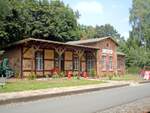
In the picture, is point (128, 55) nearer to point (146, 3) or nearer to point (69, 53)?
point (146, 3)

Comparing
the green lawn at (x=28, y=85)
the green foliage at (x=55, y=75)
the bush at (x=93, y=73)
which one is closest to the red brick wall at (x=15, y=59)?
the green foliage at (x=55, y=75)

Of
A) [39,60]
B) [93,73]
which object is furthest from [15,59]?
[93,73]

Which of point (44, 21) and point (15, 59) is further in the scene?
point (44, 21)

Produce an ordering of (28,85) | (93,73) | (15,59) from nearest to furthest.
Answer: (28,85)
(15,59)
(93,73)

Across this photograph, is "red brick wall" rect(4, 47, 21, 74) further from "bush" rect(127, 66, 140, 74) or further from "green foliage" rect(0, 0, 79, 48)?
"bush" rect(127, 66, 140, 74)

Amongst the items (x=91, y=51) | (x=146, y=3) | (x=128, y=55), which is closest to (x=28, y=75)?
(x=91, y=51)

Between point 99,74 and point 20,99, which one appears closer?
point 20,99

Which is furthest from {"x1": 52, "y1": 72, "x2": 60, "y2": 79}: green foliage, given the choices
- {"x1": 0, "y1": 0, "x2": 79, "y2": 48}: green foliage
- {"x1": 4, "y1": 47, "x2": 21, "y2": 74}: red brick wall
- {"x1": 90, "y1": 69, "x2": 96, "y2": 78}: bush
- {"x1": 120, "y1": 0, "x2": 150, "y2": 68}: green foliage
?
{"x1": 120, "y1": 0, "x2": 150, "y2": 68}: green foliage

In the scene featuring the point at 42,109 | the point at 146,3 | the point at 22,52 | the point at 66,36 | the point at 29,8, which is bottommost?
the point at 42,109

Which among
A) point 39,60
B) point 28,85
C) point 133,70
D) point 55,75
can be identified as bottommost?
point 28,85

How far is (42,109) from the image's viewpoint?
44.2 feet

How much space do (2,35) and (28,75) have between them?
190 inches

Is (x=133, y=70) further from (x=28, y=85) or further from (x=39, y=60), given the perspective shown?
(x=28, y=85)

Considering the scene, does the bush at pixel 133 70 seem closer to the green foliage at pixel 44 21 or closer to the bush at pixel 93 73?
the green foliage at pixel 44 21
